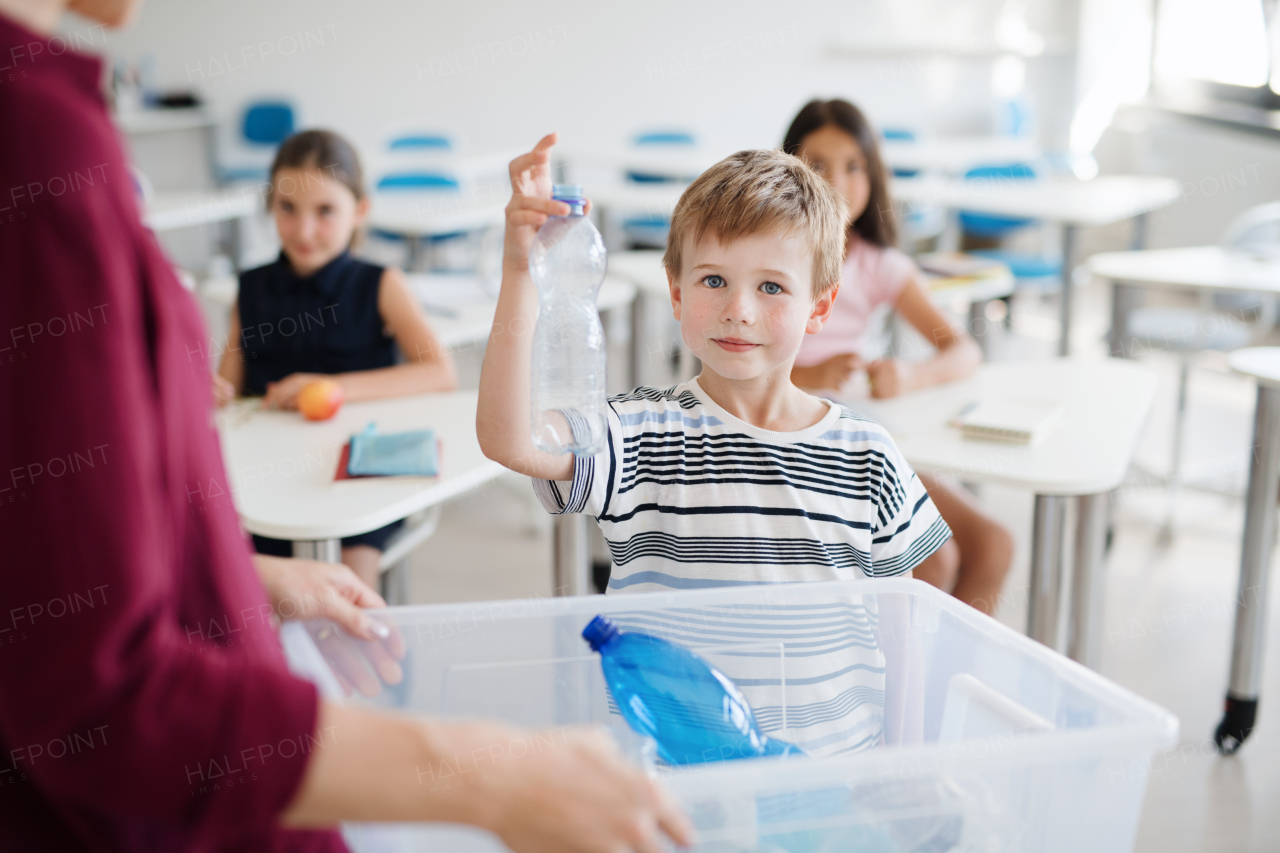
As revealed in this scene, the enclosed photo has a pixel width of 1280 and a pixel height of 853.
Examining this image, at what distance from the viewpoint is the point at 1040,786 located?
77cm

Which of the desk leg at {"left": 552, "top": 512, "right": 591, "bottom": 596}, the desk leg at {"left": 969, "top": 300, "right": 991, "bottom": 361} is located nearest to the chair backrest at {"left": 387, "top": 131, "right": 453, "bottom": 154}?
the desk leg at {"left": 969, "top": 300, "right": 991, "bottom": 361}

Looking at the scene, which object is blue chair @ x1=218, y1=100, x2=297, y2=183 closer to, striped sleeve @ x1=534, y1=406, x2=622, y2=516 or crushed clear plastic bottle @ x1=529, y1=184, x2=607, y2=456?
crushed clear plastic bottle @ x1=529, y1=184, x2=607, y2=456

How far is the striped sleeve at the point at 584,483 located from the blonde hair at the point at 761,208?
234 mm

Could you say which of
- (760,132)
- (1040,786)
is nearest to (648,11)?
(760,132)

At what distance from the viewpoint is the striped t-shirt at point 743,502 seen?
1220mm

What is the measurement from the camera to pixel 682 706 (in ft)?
3.28

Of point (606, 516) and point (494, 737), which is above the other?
point (494, 737)

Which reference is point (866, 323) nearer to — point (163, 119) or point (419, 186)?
point (419, 186)

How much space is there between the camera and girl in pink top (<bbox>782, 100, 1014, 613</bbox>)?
2104 millimetres

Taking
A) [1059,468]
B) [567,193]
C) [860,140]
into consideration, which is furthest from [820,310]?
[860,140]

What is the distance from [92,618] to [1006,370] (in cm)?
209

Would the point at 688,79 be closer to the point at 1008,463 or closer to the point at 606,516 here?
the point at 1008,463

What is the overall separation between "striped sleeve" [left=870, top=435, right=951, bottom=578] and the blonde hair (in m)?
0.23

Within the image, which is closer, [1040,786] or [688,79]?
[1040,786]
